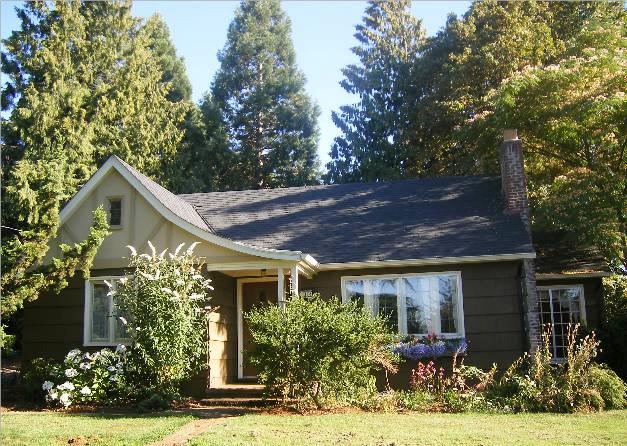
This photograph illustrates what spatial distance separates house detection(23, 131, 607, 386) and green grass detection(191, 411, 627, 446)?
2.89 metres

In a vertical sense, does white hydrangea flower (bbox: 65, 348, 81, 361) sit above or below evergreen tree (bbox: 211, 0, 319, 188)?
below

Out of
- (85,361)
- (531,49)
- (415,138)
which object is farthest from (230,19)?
(85,361)

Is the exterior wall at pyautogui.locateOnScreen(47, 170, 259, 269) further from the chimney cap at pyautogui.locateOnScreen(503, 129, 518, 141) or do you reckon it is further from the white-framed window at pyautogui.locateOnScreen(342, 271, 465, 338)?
the chimney cap at pyautogui.locateOnScreen(503, 129, 518, 141)

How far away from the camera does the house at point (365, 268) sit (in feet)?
41.1

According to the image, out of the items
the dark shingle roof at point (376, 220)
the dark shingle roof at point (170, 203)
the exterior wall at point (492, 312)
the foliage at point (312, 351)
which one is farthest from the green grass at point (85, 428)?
the exterior wall at point (492, 312)

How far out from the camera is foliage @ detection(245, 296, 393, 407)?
9945 mm

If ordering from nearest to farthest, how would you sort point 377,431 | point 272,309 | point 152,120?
point 377,431 < point 272,309 < point 152,120

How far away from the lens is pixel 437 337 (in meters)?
12.5

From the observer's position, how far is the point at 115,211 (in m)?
13.8

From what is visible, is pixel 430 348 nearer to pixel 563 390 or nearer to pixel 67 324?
pixel 563 390

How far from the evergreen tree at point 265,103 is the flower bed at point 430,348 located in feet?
75.9

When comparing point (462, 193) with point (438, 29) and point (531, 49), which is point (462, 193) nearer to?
point (531, 49)

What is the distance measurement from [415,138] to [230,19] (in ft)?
57.1

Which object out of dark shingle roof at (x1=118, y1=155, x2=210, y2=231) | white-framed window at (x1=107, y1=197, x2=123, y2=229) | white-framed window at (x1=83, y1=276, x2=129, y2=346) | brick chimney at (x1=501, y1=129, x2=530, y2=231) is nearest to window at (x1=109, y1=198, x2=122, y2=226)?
white-framed window at (x1=107, y1=197, x2=123, y2=229)
